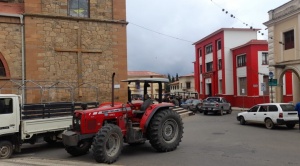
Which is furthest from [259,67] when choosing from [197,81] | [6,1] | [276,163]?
[276,163]

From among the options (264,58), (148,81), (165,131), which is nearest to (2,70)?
(148,81)

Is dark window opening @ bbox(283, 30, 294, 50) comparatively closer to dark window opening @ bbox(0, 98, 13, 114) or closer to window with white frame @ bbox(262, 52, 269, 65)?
window with white frame @ bbox(262, 52, 269, 65)

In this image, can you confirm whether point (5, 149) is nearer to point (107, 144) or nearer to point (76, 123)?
point (76, 123)

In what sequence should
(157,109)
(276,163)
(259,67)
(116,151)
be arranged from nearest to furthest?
(276,163) → (116,151) → (157,109) → (259,67)

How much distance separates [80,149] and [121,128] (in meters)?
1.41

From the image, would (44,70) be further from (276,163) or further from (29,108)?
(276,163)

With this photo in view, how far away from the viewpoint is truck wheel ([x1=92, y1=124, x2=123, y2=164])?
830 centimetres

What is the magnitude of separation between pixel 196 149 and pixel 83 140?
149 inches

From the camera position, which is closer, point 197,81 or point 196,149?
point 196,149

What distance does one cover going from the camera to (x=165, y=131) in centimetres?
1031

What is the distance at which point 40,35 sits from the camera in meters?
18.3

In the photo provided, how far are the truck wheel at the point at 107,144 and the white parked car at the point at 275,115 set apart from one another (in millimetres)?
10899

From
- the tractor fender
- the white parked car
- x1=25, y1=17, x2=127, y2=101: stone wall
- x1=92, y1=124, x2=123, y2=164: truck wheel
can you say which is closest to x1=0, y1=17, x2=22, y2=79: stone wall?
x1=25, y1=17, x2=127, y2=101: stone wall

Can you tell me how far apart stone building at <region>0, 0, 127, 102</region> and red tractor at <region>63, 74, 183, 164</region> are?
8979 mm
